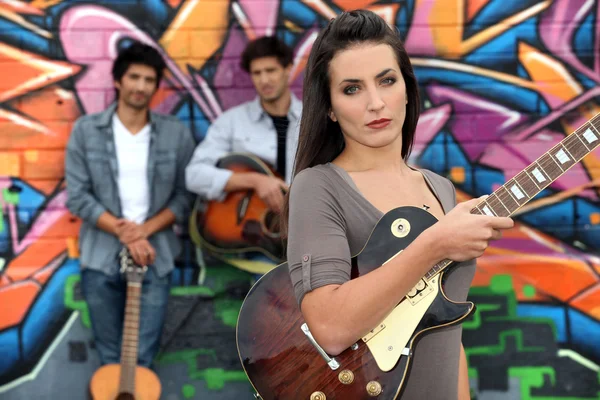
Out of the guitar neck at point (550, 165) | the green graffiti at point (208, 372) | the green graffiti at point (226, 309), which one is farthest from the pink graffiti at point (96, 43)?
the guitar neck at point (550, 165)

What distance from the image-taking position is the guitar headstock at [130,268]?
17.1 ft

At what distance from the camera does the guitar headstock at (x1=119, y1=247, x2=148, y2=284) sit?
5.22 m

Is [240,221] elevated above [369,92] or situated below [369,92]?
below

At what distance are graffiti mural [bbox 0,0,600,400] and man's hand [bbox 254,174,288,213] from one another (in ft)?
2.80

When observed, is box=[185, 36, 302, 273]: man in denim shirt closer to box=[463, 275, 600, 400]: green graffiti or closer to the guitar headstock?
the guitar headstock

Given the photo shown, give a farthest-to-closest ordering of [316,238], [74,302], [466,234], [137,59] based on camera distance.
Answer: [74,302]
[137,59]
[316,238]
[466,234]

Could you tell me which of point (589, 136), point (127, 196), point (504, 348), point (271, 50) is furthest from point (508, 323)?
point (589, 136)

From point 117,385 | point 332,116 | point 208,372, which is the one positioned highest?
point 332,116

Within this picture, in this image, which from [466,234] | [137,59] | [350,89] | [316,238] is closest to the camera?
[466,234]

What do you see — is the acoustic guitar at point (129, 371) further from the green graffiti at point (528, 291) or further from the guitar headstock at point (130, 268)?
the green graffiti at point (528, 291)

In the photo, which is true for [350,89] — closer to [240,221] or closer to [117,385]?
[240,221]

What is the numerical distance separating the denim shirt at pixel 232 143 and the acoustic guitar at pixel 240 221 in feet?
0.22

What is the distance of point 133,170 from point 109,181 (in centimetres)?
17

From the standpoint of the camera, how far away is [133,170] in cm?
542
